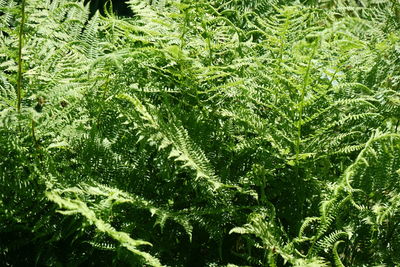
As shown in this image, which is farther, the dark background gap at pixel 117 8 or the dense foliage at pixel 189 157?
the dark background gap at pixel 117 8

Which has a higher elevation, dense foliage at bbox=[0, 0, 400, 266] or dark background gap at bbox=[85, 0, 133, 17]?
dark background gap at bbox=[85, 0, 133, 17]

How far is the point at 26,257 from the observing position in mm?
1122

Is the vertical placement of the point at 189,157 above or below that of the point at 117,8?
below

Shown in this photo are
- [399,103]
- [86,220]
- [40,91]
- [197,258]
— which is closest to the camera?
[86,220]

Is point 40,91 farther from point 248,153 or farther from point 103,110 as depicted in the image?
point 248,153

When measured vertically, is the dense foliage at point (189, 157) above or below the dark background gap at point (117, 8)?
below

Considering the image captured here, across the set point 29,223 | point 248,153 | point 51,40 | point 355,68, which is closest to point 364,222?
point 248,153

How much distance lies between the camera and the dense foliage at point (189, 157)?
39.9 inches

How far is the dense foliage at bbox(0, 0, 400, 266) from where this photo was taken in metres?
1.01

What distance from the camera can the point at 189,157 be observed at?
0.98m

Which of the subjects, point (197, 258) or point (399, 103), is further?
point (399, 103)

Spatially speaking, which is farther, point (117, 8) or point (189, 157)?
point (117, 8)

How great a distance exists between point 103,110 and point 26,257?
37cm

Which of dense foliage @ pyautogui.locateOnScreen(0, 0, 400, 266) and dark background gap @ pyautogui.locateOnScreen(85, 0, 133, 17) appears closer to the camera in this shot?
dense foliage @ pyautogui.locateOnScreen(0, 0, 400, 266)
